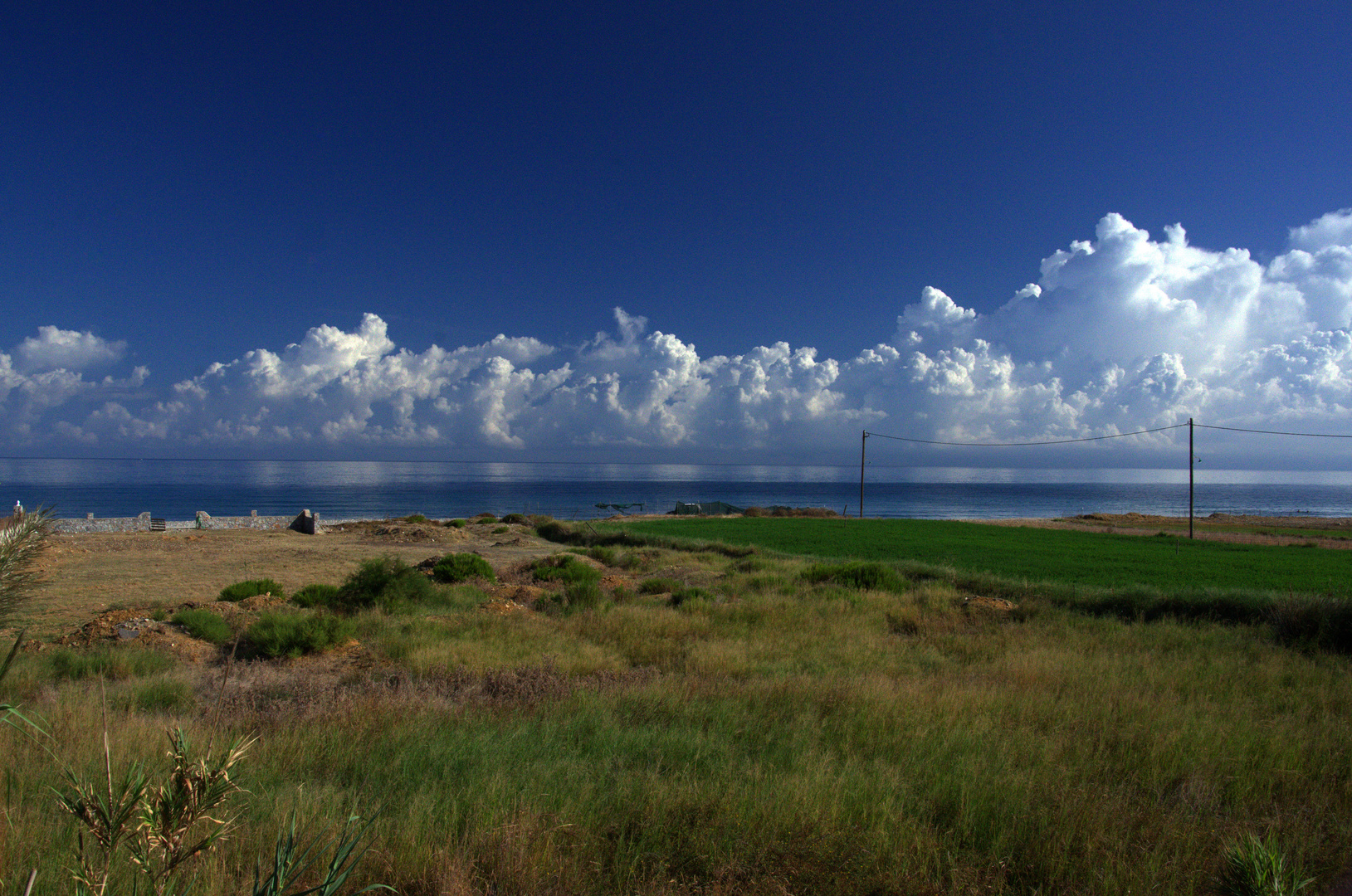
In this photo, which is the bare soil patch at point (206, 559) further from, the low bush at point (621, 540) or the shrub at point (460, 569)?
the shrub at point (460, 569)

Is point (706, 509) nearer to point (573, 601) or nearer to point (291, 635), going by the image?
point (573, 601)

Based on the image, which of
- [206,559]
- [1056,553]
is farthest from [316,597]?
[1056,553]

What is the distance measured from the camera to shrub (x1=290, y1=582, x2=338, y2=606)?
52.4 feet

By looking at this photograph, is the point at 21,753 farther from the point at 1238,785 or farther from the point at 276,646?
the point at 1238,785

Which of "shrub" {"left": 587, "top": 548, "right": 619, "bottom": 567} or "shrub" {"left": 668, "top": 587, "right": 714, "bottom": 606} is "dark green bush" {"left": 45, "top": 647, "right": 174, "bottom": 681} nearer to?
"shrub" {"left": 668, "top": 587, "right": 714, "bottom": 606}

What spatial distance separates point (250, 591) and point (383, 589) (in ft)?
14.7

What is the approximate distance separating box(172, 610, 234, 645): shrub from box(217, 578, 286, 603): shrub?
3.75 m

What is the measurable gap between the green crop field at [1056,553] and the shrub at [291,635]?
1970 centimetres

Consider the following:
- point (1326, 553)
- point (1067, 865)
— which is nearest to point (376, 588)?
point (1067, 865)

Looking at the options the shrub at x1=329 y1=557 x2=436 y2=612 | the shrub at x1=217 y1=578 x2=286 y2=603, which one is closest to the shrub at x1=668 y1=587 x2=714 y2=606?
the shrub at x1=329 y1=557 x2=436 y2=612

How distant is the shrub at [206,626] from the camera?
12.0 m

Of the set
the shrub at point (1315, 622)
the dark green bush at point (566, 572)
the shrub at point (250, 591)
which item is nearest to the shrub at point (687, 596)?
the dark green bush at point (566, 572)

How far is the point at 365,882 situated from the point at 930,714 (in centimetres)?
581

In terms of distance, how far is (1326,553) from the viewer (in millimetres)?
31984
